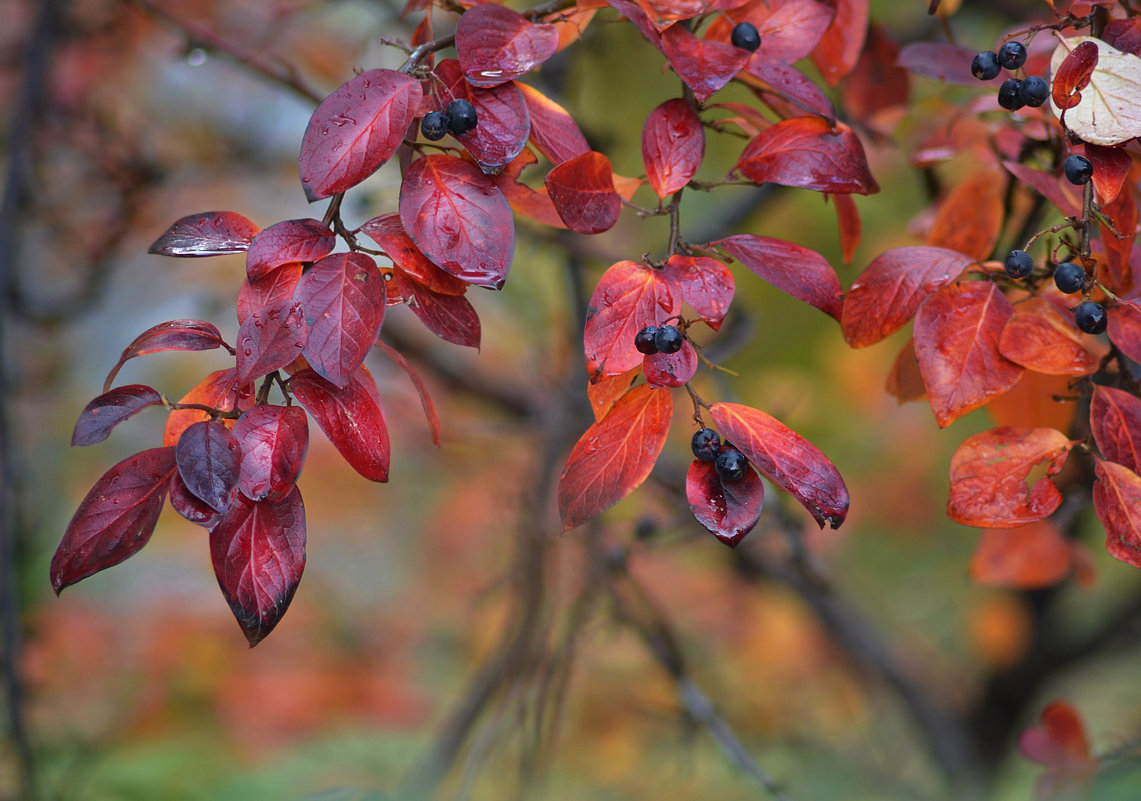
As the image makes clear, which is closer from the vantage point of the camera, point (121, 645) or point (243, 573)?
point (243, 573)

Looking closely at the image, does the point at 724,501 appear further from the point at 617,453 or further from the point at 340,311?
the point at 340,311

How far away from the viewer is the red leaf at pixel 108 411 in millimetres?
356

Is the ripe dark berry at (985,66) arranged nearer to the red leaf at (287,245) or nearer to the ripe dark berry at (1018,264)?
the ripe dark berry at (1018,264)

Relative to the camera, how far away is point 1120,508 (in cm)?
40

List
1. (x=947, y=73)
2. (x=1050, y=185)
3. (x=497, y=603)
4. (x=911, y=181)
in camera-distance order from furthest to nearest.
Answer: (x=497, y=603) → (x=911, y=181) → (x=947, y=73) → (x=1050, y=185)

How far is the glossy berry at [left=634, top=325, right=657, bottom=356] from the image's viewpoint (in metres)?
0.37

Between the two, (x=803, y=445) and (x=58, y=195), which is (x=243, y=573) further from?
(x=58, y=195)

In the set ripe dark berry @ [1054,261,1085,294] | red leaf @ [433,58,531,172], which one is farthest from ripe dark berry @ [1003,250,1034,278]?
red leaf @ [433,58,531,172]

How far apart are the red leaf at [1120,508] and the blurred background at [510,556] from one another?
0.14 m

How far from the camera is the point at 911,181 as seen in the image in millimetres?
1457

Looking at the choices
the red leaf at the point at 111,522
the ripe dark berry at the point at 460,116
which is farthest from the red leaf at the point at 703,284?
the red leaf at the point at 111,522

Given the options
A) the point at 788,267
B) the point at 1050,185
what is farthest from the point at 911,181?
the point at 788,267

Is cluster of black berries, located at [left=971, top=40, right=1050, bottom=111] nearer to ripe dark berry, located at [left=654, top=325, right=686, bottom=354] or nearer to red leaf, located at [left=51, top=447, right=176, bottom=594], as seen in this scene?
ripe dark berry, located at [left=654, top=325, right=686, bottom=354]

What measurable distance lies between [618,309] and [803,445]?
0.10 meters
